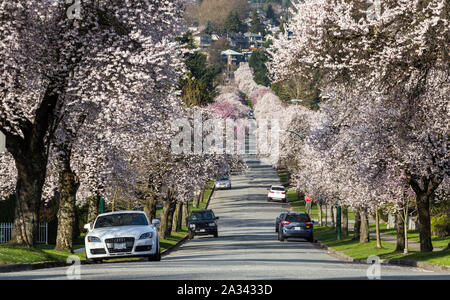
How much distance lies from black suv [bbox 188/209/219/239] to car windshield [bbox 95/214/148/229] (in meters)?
26.8

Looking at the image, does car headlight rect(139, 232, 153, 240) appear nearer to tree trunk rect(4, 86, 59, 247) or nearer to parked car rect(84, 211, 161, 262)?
parked car rect(84, 211, 161, 262)

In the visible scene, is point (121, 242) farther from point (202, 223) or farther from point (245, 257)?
point (202, 223)

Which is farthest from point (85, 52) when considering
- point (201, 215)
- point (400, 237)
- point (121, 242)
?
point (201, 215)

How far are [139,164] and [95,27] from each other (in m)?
23.7

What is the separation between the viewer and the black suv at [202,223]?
51.2 meters

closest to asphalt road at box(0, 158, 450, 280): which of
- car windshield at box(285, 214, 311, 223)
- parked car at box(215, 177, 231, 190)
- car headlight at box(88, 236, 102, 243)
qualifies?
parked car at box(215, 177, 231, 190)

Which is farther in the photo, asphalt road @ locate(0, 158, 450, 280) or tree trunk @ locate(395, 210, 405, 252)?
tree trunk @ locate(395, 210, 405, 252)

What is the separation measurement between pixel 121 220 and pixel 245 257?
20.3 feet

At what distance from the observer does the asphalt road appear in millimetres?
16953

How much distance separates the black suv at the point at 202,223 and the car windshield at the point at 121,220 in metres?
26.8

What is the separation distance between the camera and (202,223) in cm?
5147
